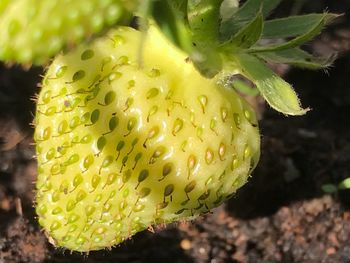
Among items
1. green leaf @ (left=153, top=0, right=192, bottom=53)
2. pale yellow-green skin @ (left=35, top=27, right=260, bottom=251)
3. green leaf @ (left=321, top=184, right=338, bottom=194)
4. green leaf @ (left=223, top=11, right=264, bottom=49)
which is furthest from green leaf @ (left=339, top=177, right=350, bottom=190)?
green leaf @ (left=153, top=0, right=192, bottom=53)

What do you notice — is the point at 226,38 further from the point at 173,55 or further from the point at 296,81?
the point at 296,81

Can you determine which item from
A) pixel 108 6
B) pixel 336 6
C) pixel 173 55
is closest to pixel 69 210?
pixel 173 55

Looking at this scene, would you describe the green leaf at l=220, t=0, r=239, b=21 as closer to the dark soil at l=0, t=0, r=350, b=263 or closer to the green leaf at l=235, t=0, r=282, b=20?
the green leaf at l=235, t=0, r=282, b=20

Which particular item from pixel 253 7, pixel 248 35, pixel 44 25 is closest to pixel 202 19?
pixel 248 35

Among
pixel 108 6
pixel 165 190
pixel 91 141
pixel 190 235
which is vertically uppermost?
pixel 108 6

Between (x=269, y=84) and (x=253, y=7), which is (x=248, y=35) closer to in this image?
(x=269, y=84)

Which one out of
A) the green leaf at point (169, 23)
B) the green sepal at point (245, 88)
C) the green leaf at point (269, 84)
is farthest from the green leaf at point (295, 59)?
the green sepal at point (245, 88)

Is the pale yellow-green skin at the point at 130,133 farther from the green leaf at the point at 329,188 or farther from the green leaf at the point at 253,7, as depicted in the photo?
the green leaf at the point at 329,188

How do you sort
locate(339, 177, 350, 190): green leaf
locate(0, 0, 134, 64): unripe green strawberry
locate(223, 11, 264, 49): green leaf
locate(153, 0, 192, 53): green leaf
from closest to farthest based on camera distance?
1. locate(0, 0, 134, 64): unripe green strawberry
2. locate(153, 0, 192, 53): green leaf
3. locate(223, 11, 264, 49): green leaf
4. locate(339, 177, 350, 190): green leaf
